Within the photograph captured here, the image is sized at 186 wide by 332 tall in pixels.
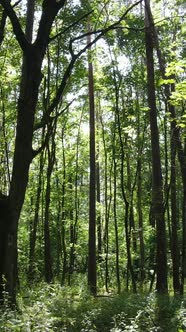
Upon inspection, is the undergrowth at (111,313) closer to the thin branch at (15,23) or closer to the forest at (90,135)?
the forest at (90,135)

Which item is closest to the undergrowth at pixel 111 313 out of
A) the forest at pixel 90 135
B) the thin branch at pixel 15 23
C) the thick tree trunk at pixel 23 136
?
the forest at pixel 90 135

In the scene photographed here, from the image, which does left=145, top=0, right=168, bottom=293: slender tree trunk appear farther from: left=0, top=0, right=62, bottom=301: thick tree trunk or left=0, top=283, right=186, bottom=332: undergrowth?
left=0, top=0, right=62, bottom=301: thick tree trunk

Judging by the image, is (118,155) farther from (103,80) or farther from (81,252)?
(81,252)

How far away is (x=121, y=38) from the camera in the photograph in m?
13.3

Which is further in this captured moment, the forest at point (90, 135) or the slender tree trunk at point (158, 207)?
the slender tree trunk at point (158, 207)

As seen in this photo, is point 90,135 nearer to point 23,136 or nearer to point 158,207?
point 158,207

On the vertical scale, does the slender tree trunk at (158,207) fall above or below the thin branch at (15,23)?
below

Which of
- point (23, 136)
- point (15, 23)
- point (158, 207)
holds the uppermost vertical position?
point (15, 23)

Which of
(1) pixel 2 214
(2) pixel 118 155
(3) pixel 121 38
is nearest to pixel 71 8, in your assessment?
(3) pixel 121 38

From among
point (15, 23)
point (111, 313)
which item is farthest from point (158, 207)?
point (15, 23)

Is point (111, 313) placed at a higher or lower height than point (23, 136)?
lower

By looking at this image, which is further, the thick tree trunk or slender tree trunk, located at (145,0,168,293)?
slender tree trunk, located at (145,0,168,293)

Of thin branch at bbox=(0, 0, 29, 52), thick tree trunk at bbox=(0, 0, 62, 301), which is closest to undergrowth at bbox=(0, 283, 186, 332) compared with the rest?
thick tree trunk at bbox=(0, 0, 62, 301)

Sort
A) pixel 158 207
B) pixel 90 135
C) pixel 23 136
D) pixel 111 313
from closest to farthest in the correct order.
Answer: pixel 23 136, pixel 111 313, pixel 158 207, pixel 90 135
